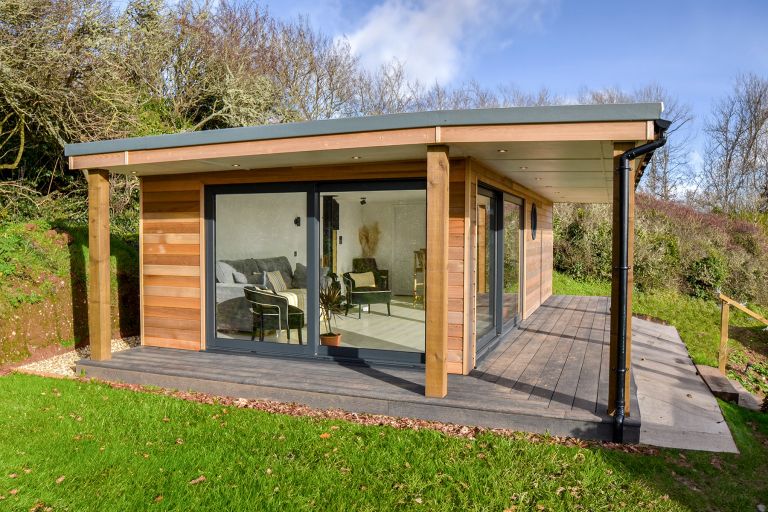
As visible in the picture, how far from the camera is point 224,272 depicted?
247 inches

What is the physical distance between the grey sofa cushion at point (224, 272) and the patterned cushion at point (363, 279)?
4.67ft

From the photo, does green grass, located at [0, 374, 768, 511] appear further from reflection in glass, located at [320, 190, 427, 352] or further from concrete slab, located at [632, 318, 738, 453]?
reflection in glass, located at [320, 190, 427, 352]

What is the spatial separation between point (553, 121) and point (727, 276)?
1192 cm

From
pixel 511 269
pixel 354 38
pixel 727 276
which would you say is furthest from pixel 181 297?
pixel 354 38

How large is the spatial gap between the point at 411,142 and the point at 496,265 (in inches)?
124

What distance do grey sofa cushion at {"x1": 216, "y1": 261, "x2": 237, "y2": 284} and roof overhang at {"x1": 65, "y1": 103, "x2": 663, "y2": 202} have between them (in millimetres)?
1060

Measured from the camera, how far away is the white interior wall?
19.3 ft

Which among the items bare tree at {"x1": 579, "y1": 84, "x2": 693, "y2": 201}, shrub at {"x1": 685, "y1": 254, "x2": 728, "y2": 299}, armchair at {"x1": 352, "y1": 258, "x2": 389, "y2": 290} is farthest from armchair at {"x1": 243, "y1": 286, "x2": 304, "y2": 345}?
bare tree at {"x1": 579, "y1": 84, "x2": 693, "y2": 201}

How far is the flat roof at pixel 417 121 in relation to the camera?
3857 millimetres

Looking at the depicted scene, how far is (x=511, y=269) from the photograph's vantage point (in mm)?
7977

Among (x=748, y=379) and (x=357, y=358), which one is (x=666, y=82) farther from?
(x=357, y=358)

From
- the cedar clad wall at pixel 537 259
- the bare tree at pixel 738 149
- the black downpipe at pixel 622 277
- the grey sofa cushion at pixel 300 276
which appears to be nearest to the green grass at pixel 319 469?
the black downpipe at pixel 622 277

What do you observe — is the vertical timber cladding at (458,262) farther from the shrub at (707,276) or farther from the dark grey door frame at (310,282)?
the shrub at (707,276)

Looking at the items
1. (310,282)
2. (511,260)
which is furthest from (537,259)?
(310,282)
